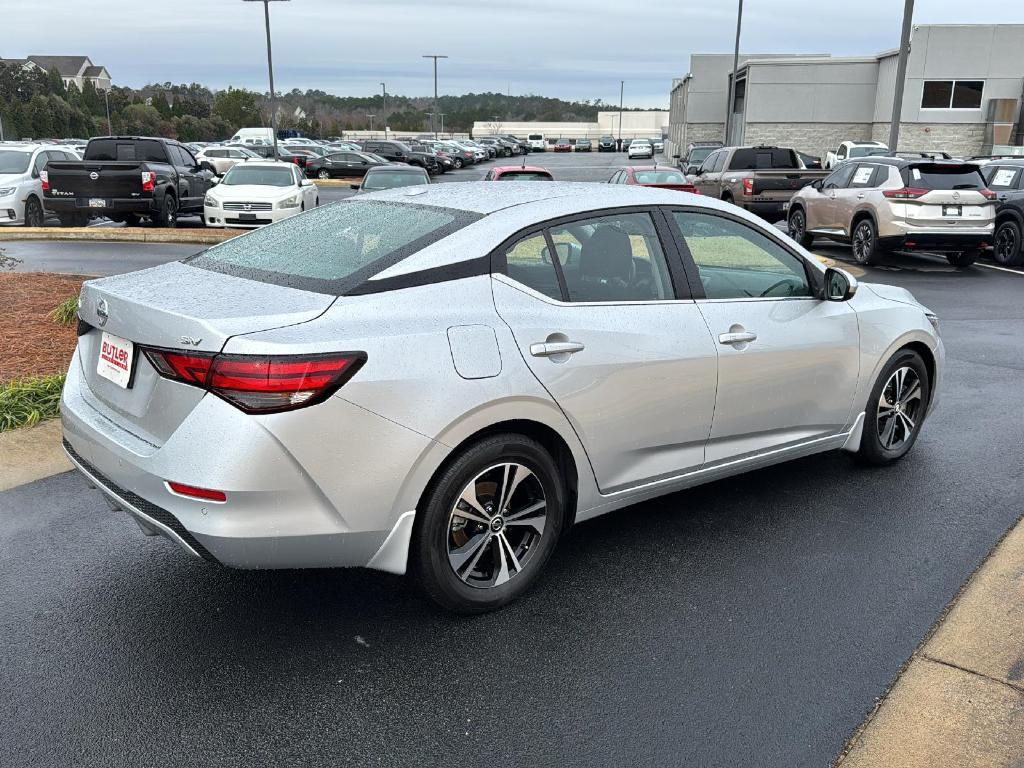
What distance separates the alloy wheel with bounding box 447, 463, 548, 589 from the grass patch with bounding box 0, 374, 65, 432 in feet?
11.4

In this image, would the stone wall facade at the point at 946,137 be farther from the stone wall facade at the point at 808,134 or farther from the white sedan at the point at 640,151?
the white sedan at the point at 640,151

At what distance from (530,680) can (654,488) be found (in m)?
1.22

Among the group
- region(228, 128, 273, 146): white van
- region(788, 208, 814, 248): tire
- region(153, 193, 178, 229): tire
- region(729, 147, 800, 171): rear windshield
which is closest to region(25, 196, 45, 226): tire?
region(153, 193, 178, 229): tire

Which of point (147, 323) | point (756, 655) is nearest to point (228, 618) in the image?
point (147, 323)

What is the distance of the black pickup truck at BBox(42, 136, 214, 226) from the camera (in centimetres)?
1730

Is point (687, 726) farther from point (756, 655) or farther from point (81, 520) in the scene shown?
point (81, 520)

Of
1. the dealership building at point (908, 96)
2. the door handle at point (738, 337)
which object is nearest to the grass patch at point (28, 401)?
the door handle at point (738, 337)

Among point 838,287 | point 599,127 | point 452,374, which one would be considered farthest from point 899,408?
point 599,127

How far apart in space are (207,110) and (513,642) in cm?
12563

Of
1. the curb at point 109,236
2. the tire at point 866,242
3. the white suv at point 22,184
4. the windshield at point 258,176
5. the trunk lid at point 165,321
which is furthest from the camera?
the windshield at point 258,176

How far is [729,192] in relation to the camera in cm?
2203

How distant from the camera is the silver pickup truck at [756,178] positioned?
2078cm

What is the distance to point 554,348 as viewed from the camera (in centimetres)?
362

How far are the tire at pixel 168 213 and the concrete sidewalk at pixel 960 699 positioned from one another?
1748 centimetres
